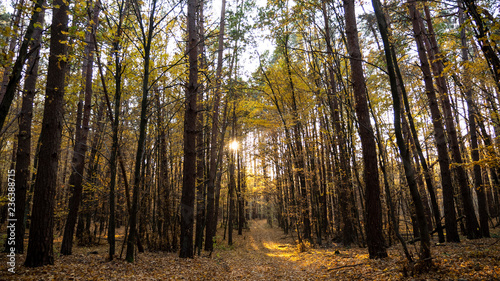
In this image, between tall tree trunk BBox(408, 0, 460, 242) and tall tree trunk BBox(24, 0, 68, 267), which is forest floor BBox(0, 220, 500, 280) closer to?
tall tree trunk BBox(24, 0, 68, 267)

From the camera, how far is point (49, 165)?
17.0 feet

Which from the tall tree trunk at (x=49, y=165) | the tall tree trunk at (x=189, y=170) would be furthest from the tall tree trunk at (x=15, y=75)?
the tall tree trunk at (x=189, y=170)

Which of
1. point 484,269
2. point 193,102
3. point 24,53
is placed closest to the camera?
Answer: point 24,53

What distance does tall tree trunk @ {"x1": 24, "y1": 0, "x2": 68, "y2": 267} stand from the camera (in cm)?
491

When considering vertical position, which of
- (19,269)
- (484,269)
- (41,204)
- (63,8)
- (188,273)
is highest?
(63,8)

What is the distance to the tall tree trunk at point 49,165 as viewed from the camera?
4.91m

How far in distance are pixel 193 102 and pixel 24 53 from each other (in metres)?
4.75

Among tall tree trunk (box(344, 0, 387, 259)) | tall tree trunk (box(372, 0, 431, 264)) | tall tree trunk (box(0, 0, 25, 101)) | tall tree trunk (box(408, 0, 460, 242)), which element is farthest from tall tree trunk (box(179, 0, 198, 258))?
tall tree trunk (box(408, 0, 460, 242))

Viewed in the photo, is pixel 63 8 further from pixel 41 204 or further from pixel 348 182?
pixel 348 182

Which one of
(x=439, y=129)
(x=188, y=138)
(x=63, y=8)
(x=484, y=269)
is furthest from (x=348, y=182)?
(x=63, y=8)

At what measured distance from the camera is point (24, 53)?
3.82 meters

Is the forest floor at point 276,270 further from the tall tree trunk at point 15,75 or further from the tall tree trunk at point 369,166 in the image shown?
the tall tree trunk at point 15,75

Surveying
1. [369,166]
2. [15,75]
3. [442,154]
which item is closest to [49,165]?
[15,75]

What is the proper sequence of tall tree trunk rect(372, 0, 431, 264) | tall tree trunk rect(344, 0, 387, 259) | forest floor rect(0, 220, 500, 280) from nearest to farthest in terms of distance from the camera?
1. forest floor rect(0, 220, 500, 280)
2. tall tree trunk rect(372, 0, 431, 264)
3. tall tree trunk rect(344, 0, 387, 259)
